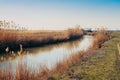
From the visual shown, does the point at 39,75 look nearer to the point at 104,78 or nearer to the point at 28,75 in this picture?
the point at 28,75

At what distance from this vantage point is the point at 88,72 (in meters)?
10.7

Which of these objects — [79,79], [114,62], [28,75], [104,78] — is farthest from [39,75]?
[114,62]

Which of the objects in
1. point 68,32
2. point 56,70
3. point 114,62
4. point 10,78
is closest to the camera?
point 10,78

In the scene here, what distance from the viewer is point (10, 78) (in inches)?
348

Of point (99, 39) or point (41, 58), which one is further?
point (99, 39)

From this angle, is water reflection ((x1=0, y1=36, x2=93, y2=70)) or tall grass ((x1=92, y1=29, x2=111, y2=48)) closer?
water reflection ((x1=0, y1=36, x2=93, y2=70))

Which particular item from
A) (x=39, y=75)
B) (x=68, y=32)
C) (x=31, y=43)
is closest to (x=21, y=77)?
(x=39, y=75)

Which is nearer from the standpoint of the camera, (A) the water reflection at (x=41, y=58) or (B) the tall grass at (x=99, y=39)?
(A) the water reflection at (x=41, y=58)

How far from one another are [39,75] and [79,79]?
171 centimetres

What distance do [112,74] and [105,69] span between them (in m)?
1.21

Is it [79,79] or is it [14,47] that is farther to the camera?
[14,47]

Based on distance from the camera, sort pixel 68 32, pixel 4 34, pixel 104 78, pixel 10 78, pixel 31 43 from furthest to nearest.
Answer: pixel 68 32
pixel 31 43
pixel 4 34
pixel 104 78
pixel 10 78

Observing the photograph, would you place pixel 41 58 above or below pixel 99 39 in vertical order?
below

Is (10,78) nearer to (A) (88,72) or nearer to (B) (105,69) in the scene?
(A) (88,72)
